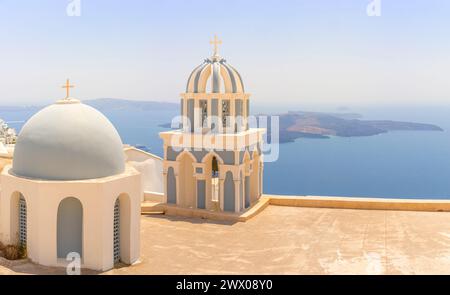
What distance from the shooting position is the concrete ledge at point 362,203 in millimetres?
18781

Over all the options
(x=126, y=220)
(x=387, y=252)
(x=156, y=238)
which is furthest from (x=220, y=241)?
(x=387, y=252)

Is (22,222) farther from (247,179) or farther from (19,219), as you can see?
(247,179)

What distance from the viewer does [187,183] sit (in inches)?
750

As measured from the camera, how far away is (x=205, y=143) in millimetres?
18125

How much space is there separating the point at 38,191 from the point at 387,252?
8.83m

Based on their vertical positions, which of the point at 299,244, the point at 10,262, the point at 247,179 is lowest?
the point at 299,244

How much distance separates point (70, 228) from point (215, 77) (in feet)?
27.9

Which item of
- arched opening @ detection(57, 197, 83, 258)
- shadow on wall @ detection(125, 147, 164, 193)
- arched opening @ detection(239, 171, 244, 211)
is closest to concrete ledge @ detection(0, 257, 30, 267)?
arched opening @ detection(57, 197, 83, 258)

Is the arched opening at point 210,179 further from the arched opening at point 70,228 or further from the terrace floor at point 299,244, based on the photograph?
the arched opening at point 70,228

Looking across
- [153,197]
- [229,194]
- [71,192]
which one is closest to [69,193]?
[71,192]

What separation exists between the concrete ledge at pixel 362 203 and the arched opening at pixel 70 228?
379 inches

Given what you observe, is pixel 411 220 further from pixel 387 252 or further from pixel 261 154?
pixel 261 154

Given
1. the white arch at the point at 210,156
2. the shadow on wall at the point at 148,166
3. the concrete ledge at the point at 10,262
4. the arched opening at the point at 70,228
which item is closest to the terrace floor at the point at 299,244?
the concrete ledge at the point at 10,262

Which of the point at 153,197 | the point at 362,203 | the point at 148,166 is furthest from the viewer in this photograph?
the point at 148,166
